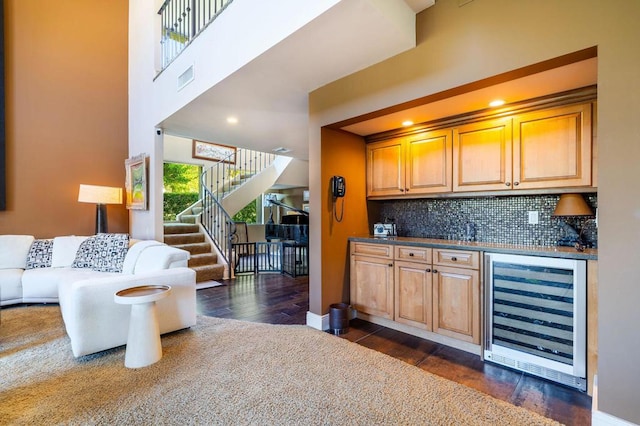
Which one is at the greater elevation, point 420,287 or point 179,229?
point 179,229

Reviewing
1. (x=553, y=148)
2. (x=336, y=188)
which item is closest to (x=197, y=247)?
(x=336, y=188)

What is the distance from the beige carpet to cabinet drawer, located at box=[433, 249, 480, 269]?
2.94 feet

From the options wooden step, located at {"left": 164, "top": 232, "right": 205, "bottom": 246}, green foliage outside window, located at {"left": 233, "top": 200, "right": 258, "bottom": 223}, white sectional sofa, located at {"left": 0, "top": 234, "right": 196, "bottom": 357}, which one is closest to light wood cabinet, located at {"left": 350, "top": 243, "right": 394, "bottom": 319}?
white sectional sofa, located at {"left": 0, "top": 234, "right": 196, "bottom": 357}

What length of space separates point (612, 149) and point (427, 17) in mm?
1476

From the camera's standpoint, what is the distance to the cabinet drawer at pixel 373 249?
291cm

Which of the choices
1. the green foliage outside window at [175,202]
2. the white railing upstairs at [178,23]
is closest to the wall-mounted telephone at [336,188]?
the white railing upstairs at [178,23]

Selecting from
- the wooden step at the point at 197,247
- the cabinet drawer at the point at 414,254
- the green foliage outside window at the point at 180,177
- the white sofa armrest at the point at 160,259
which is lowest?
the wooden step at the point at 197,247

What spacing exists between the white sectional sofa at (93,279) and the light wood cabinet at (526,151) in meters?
2.89

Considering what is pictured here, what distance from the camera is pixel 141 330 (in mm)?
2219

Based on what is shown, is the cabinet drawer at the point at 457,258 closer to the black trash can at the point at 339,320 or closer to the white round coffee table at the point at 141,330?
the black trash can at the point at 339,320

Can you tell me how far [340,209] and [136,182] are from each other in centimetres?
366

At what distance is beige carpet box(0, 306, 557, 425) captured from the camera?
1635 mm

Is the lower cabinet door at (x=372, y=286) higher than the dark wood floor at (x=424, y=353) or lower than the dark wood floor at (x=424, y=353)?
higher

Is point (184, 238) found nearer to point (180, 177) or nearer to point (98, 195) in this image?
point (98, 195)
